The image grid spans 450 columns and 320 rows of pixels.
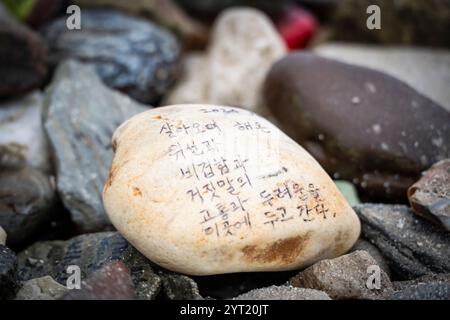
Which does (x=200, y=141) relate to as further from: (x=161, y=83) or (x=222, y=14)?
(x=222, y=14)

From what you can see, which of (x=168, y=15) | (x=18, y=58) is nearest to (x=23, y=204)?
(x=18, y=58)

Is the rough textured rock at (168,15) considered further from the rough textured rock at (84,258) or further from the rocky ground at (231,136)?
the rough textured rock at (84,258)

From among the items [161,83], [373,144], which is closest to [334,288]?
[373,144]

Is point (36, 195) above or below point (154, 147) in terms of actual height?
below

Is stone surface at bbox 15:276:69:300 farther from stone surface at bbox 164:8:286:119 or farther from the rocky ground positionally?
stone surface at bbox 164:8:286:119
